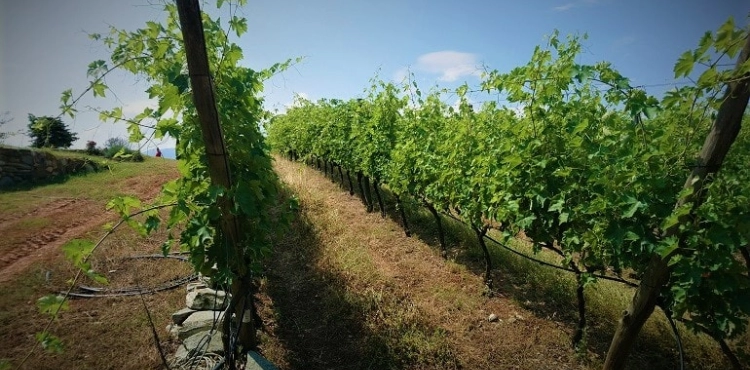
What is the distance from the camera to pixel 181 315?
15.7ft

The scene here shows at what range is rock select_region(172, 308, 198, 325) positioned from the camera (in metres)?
4.76

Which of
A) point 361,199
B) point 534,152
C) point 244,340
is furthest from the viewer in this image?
point 361,199

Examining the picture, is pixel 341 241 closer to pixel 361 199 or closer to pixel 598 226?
pixel 361 199

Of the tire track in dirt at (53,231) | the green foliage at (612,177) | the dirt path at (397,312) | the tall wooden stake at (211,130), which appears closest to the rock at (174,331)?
the dirt path at (397,312)

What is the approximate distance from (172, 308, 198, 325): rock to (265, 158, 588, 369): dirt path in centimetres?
116

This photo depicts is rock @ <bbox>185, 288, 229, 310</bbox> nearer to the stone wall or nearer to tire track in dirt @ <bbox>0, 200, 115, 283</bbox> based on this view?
tire track in dirt @ <bbox>0, 200, 115, 283</bbox>

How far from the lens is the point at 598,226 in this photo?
3.49 metres

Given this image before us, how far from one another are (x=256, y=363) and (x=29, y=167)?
15.0 meters

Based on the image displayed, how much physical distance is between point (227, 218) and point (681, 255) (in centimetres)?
379

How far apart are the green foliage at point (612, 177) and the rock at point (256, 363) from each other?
3420mm

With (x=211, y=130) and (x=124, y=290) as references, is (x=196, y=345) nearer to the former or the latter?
(x=124, y=290)

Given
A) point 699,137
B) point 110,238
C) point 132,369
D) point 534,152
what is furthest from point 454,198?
point 110,238

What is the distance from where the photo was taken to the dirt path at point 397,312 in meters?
4.50

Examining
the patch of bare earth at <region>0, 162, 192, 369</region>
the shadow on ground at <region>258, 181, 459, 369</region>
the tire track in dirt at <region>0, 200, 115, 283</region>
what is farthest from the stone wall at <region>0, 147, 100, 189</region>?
the shadow on ground at <region>258, 181, 459, 369</region>
